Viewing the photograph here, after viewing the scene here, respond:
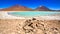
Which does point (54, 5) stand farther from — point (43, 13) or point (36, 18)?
point (36, 18)

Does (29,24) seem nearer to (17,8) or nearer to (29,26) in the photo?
(29,26)

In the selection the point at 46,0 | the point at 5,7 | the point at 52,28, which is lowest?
the point at 52,28

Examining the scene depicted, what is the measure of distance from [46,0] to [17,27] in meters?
0.85

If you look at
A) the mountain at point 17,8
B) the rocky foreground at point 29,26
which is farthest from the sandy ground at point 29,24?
the mountain at point 17,8

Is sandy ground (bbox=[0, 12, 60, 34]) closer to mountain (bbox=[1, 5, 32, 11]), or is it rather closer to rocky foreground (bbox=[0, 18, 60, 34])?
rocky foreground (bbox=[0, 18, 60, 34])

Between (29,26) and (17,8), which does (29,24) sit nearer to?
(29,26)

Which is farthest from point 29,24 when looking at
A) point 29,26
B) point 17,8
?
point 17,8

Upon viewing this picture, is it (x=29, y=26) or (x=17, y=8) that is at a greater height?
(x=17, y=8)

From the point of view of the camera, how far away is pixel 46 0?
216 centimetres

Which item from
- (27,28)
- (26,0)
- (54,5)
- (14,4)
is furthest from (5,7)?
(54,5)

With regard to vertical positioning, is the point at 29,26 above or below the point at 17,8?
below

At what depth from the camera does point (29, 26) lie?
7.29ft

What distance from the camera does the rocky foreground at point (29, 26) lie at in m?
2.12

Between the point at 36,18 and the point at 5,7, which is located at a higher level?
the point at 5,7
